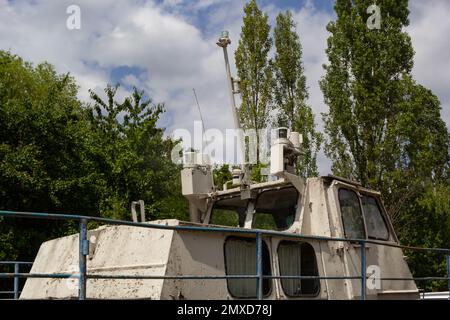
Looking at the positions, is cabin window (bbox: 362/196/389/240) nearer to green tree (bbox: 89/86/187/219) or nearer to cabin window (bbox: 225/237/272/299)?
cabin window (bbox: 225/237/272/299)

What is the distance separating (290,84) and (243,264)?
1875 cm

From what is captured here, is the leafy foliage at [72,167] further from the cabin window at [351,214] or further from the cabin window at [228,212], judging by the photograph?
the cabin window at [351,214]

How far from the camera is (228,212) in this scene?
29.3 feet

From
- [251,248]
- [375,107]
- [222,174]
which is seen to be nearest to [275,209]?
[251,248]

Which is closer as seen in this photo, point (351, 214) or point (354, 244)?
point (354, 244)

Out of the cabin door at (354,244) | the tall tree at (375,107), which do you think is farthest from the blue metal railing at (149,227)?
the tall tree at (375,107)

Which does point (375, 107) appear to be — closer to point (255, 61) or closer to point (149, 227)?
point (255, 61)
